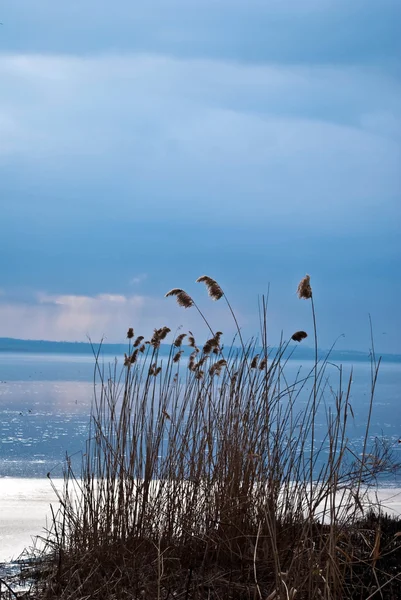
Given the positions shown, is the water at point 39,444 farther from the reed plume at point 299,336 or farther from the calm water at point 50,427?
the reed plume at point 299,336

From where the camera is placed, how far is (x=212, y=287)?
3080 millimetres

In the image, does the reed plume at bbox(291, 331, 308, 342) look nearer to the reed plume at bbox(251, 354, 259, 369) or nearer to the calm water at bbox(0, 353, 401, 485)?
the reed plume at bbox(251, 354, 259, 369)

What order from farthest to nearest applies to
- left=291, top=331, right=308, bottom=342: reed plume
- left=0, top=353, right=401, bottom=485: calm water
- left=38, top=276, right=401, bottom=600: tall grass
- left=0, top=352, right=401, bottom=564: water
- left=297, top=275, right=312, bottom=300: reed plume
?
left=0, top=353, right=401, bottom=485: calm water
left=0, top=352, right=401, bottom=564: water
left=38, top=276, right=401, bottom=600: tall grass
left=291, top=331, right=308, bottom=342: reed plume
left=297, top=275, right=312, bottom=300: reed plume

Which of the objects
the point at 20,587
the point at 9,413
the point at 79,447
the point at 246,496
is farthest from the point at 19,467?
the point at 9,413

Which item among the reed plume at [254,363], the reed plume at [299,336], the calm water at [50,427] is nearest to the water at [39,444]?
the calm water at [50,427]

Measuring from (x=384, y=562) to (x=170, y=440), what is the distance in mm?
1180

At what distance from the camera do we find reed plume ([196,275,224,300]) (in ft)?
10.0

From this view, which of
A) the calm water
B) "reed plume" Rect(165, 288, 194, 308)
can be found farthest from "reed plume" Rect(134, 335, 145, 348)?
the calm water

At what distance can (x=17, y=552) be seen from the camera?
13.3 feet

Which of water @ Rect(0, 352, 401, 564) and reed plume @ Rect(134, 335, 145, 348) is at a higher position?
reed plume @ Rect(134, 335, 145, 348)

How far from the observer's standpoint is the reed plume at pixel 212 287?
306 cm

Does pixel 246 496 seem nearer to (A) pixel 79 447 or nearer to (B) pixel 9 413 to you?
(A) pixel 79 447

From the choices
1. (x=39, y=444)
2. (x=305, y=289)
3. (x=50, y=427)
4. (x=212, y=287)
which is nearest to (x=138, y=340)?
(x=212, y=287)

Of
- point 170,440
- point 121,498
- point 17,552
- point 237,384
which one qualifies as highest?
point 237,384
